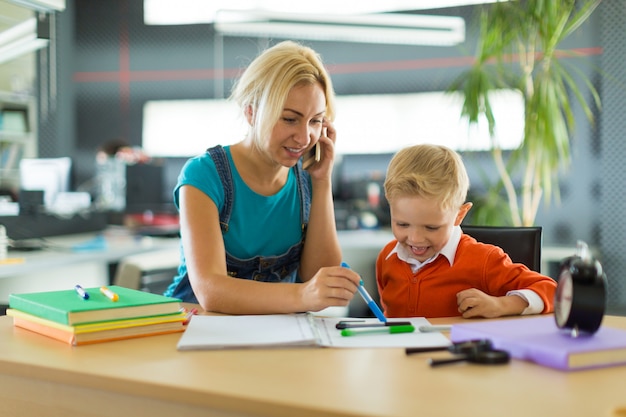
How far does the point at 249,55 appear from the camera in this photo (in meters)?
5.99

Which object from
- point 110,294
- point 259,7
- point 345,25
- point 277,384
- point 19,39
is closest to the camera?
point 277,384

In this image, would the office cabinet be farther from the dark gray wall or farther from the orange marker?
the orange marker

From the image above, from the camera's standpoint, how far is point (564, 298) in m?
1.05

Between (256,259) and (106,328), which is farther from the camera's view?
(256,259)

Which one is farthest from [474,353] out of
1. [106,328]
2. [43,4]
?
[43,4]

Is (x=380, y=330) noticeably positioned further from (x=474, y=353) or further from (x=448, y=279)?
(x=448, y=279)

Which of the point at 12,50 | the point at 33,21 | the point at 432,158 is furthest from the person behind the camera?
the point at 12,50

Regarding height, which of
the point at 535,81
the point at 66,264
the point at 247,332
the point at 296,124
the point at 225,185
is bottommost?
the point at 66,264

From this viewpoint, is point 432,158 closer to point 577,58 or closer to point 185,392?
point 185,392

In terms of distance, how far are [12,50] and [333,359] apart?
2328mm

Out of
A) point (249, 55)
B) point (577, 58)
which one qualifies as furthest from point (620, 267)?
point (249, 55)

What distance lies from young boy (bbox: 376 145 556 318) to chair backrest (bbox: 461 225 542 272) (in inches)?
4.3

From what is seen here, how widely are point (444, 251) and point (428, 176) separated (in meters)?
0.20

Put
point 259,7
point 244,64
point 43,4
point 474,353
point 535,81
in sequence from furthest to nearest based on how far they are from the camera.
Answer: point 259,7, point 244,64, point 535,81, point 43,4, point 474,353
